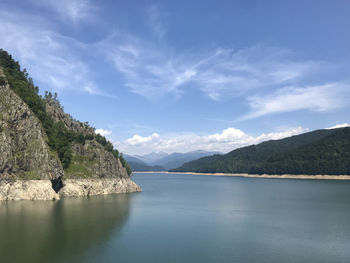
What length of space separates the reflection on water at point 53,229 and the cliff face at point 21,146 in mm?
11030

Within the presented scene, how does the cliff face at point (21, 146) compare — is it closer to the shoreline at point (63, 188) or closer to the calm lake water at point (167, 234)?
the shoreline at point (63, 188)

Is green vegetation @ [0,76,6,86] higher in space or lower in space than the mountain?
higher

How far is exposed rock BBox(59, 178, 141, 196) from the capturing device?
105188 mm

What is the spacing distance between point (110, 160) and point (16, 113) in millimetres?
45788

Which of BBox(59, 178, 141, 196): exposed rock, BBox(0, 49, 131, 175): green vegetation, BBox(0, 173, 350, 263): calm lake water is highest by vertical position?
BBox(0, 49, 131, 175): green vegetation

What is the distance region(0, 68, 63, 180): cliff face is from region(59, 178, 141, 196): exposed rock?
8044mm

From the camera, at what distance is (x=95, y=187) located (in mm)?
114812

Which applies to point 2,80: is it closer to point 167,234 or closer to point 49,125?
point 49,125

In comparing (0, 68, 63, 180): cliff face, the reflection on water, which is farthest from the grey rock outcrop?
the reflection on water

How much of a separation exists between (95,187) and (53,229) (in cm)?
6251

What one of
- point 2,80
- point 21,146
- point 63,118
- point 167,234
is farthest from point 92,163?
point 167,234

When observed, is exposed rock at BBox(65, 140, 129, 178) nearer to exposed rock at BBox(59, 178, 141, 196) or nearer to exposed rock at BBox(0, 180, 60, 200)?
exposed rock at BBox(59, 178, 141, 196)

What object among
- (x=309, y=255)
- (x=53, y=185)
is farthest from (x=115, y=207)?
(x=309, y=255)

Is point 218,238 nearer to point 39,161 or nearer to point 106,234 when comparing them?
point 106,234
